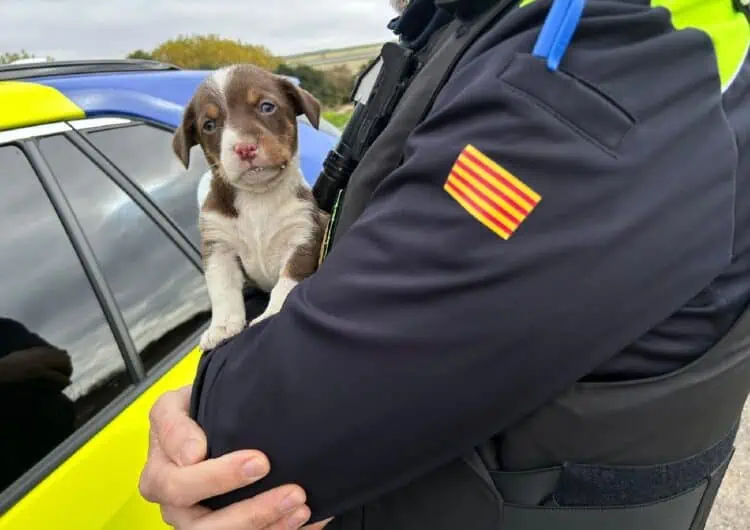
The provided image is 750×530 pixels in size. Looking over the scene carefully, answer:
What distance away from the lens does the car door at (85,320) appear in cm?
156

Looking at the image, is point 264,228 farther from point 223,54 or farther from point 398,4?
point 223,54

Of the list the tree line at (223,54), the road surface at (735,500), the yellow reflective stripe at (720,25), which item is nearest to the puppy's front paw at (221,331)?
the yellow reflective stripe at (720,25)

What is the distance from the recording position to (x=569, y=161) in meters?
0.82

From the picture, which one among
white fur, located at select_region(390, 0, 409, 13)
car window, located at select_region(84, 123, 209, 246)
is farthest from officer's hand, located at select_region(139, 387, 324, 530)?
car window, located at select_region(84, 123, 209, 246)

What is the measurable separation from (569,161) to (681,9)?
27cm

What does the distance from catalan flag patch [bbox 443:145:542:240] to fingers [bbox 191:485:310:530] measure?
1.55 feet

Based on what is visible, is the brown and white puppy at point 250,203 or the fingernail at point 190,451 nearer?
the fingernail at point 190,451

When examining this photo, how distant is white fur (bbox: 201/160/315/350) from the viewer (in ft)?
6.05

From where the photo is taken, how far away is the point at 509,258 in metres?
0.84

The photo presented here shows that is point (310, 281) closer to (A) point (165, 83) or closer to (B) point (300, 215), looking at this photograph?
(B) point (300, 215)

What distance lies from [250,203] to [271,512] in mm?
1028

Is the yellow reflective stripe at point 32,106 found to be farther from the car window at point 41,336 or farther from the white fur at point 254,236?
the white fur at point 254,236

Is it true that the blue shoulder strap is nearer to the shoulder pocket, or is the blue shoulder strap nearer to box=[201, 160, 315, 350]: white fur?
the shoulder pocket

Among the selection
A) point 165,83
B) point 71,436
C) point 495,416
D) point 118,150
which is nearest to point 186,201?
point 118,150
